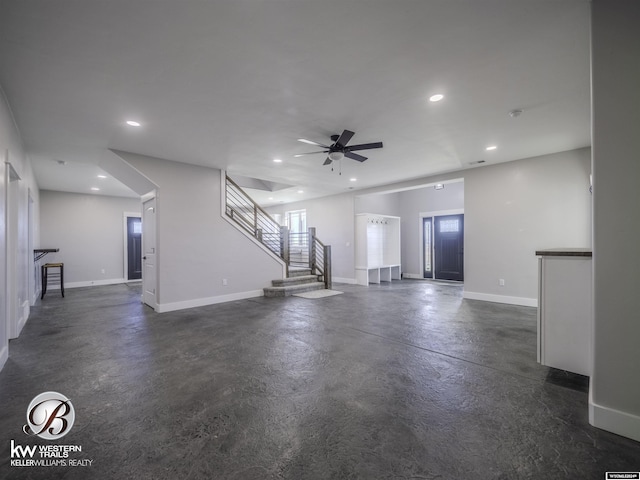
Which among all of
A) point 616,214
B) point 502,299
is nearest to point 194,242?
point 616,214

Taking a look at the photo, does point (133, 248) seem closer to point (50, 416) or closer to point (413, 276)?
point (50, 416)

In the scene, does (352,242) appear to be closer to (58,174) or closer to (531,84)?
(531,84)

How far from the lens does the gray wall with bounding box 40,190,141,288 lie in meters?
8.05

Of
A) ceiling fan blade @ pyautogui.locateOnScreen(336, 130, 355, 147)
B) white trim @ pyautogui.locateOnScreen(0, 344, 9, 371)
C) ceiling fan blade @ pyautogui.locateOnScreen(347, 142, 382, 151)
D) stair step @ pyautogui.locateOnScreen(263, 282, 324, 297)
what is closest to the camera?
white trim @ pyautogui.locateOnScreen(0, 344, 9, 371)

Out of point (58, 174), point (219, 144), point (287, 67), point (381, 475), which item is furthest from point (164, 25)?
point (58, 174)

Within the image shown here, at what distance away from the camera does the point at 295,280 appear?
7.29 m

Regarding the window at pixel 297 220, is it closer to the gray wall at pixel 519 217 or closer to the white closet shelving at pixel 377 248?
the white closet shelving at pixel 377 248

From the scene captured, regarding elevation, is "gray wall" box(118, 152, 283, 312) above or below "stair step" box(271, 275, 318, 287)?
above

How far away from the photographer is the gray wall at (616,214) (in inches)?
68.4

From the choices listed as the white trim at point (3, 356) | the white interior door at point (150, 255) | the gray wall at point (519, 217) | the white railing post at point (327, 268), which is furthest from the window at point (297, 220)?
the white trim at point (3, 356)

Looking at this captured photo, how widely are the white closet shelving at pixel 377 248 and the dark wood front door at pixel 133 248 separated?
7006 mm

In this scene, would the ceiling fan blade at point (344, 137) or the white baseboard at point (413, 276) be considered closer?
the ceiling fan blade at point (344, 137)

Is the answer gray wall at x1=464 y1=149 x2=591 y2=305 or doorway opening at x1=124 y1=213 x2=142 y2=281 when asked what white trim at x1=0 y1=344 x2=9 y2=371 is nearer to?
doorway opening at x1=124 y1=213 x2=142 y2=281

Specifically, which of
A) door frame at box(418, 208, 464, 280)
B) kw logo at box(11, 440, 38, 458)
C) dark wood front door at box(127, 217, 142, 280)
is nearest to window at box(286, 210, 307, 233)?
door frame at box(418, 208, 464, 280)
